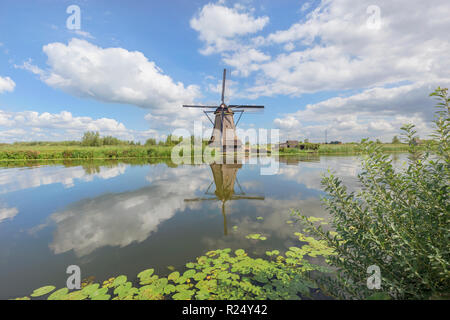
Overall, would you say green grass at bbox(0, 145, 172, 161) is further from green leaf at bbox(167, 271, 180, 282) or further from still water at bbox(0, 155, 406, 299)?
green leaf at bbox(167, 271, 180, 282)

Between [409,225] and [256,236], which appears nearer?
[409,225]

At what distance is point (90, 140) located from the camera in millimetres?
44156

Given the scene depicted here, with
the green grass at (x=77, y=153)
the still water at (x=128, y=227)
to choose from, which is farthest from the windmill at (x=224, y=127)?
the still water at (x=128, y=227)

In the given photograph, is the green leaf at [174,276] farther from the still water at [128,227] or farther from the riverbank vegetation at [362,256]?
the still water at [128,227]

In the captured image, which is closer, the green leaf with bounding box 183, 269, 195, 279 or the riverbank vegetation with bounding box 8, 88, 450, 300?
the riverbank vegetation with bounding box 8, 88, 450, 300

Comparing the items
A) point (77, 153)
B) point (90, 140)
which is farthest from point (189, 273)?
point (90, 140)

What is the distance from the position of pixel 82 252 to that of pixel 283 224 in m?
5.07

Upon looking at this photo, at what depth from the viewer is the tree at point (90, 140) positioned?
144 ft

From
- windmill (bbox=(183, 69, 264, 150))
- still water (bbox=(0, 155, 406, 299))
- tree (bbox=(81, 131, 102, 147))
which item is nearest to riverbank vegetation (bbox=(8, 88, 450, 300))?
still water (bbox=(0, 155, 406, 299))

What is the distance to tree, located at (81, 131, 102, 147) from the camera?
144ft

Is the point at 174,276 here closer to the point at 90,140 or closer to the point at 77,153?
the point at 77,153

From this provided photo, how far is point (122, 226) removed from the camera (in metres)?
4.94

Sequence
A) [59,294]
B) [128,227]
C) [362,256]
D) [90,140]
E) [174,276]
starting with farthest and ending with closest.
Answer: [90,140] → [128,227] → [174,276] → [59,294] → [362,256]
